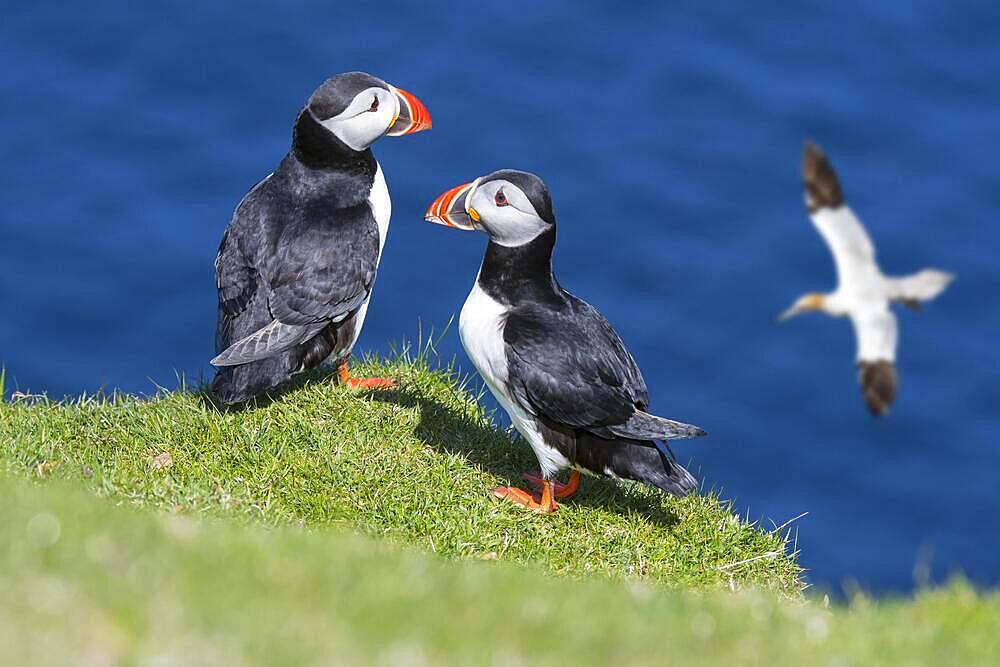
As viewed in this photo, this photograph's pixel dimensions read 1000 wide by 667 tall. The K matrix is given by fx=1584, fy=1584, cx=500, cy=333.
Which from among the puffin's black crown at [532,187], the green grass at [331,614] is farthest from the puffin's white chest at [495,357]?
the green grass at [331,614]

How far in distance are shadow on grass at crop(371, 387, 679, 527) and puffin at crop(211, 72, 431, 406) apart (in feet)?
1.13

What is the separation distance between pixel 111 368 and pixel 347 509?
607 centimetres

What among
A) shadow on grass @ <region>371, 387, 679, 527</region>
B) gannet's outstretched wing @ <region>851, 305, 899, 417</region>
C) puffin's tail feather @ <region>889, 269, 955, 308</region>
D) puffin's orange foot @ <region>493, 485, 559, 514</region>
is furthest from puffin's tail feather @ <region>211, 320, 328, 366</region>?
puffin's tail feather @ <region>889, 269, 955, 308</region>

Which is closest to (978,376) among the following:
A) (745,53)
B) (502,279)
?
(745,53)

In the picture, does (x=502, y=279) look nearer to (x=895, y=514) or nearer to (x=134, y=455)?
(x=134, y=455)

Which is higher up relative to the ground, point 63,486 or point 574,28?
point 574,28

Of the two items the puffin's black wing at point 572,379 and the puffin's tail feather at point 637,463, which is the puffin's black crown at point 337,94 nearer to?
the puffin's black wing at point 572,379

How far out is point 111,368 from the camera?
12977 millimetres

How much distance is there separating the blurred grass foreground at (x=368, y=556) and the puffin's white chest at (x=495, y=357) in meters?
0.33

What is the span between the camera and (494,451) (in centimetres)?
822

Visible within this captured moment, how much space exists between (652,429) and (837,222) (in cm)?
227

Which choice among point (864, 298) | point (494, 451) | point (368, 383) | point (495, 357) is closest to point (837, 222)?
point (864, 298)

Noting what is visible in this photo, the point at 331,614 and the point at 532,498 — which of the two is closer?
the point at 331,614

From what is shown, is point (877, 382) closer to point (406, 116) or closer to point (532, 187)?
point (532, 187)
